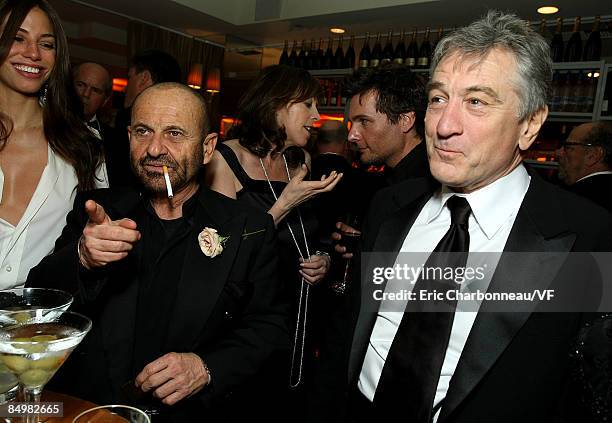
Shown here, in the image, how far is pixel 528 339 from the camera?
4.08 ft

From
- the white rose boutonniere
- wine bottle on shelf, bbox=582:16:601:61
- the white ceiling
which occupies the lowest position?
the white rose boutonniere

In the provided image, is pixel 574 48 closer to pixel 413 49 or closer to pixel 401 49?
pixel 413 49

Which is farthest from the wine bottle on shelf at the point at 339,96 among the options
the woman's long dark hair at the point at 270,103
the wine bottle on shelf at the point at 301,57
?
the woman's long dark hair at the point at 270,103

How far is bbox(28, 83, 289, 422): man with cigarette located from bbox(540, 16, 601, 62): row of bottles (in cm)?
389

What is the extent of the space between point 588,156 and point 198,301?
3.73 m

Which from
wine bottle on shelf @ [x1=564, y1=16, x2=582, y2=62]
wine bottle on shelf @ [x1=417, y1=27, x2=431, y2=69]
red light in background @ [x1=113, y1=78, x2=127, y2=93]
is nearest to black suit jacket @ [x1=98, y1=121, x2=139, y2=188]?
wine bottle on shelf @ [x1=417, y1=27, x2=431, y2=69]

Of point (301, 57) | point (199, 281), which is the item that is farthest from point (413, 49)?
point (199, 281)

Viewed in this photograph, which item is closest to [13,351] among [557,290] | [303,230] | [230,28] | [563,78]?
[557,290]

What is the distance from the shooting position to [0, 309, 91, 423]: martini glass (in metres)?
1.00

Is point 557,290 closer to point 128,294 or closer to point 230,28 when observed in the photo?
point 128,294

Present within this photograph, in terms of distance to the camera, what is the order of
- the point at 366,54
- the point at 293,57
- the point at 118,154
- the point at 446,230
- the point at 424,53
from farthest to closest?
1. the point at 293,57
2. the point at 366,54
3. the point at 424,53
4. the point at 118,154
5. the point at 446,230

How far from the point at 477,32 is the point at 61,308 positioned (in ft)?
4.53

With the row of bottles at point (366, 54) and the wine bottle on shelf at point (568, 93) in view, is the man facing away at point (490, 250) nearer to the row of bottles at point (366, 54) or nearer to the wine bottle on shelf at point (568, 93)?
the wine bottle on shelf at point (568, 93)

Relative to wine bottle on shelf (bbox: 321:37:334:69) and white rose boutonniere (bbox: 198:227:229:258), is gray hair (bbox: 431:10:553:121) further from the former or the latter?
wine bottle on shelf (bbox: 321:37:334:69)
